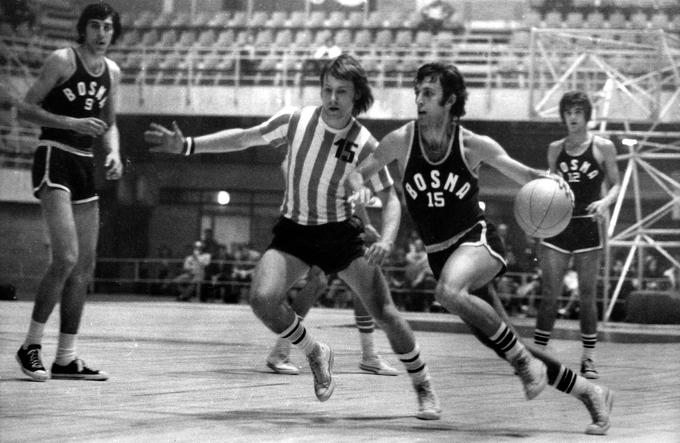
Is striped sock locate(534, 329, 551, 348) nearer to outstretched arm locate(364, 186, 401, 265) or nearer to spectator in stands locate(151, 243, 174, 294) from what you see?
outstretched arm locate(364, 186, 401, 265)

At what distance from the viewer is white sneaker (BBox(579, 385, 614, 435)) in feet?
16.5

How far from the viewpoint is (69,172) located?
6.59m

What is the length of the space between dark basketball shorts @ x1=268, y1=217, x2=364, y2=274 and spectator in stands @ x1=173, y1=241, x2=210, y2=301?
18043mm

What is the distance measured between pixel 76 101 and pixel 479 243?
102 inches

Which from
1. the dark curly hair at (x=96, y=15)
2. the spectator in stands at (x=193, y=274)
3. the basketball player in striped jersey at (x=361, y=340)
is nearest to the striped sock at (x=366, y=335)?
the basketball player in striped jersey at (x=361, y=340)

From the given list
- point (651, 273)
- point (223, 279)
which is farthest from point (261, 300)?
point (223, 279)

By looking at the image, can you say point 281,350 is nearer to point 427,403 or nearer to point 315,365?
point 315,365

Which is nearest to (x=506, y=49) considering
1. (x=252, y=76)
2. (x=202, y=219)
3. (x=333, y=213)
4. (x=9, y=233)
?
(x=252, y=76)

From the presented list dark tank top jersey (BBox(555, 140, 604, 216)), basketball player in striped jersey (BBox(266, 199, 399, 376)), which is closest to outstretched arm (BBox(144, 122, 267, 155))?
basketball player in striped jersey (BBox(266, 199, 399, 376))

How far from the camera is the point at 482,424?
5199 mm

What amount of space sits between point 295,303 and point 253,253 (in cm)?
1646

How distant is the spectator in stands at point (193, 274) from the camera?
23922 mm

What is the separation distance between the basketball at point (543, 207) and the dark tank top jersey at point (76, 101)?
2.54 meters

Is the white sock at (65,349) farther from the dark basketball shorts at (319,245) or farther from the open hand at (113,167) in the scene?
the dark basketball shorts at (319,245)
